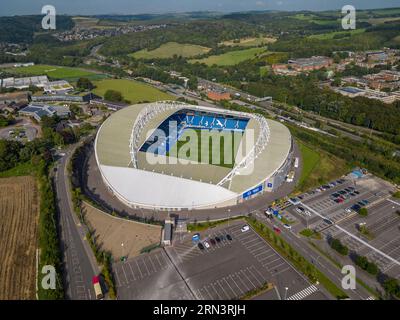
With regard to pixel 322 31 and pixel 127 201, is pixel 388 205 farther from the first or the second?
pixel 322 31

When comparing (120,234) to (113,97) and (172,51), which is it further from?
(172,51)

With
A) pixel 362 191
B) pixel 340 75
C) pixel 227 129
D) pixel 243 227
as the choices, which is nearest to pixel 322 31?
pixel 340 75

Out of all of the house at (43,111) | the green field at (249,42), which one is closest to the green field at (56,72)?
the house at (43,111)

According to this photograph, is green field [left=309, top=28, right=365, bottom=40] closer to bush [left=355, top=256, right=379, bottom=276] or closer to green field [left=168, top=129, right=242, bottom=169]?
green field [left=168, top=129, right=242, bottom=169]

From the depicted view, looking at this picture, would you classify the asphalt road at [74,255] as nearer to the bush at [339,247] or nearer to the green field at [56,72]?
the bush at [339,247]

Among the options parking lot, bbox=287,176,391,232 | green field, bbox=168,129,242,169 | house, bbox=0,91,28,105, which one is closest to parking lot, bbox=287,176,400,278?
parking lot, bbox=287,176,391,232

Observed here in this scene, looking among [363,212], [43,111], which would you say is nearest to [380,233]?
[363,212]
